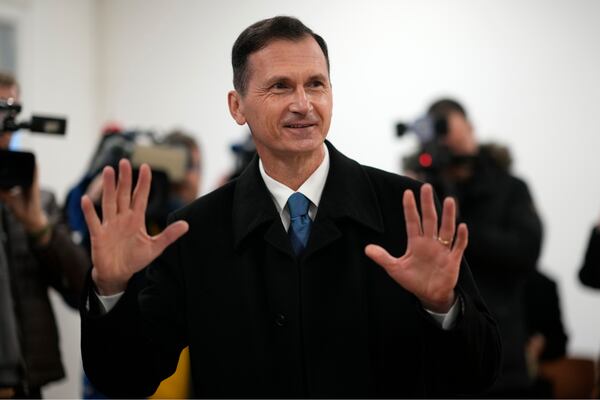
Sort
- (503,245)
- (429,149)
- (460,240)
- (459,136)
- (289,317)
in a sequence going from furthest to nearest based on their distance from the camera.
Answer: (459,136)
(429,149)
(503,245)
(289,317)
(460,240)

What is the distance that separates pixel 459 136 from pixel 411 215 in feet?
5.33

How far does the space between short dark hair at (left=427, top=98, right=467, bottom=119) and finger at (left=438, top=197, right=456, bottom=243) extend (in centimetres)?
163

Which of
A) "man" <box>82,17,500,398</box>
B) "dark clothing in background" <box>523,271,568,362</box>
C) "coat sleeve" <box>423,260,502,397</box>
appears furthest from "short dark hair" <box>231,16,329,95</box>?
"dark clothing in background" <box>523,271,568,362</box>

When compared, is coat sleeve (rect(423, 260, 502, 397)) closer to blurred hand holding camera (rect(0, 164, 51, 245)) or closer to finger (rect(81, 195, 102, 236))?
finger (rect(81, 195, 102, 236))

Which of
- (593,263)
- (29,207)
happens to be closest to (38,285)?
(29,207)

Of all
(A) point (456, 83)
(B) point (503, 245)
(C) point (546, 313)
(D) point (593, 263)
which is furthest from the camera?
(A) point (456, 83)

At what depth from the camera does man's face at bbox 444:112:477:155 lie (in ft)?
9.35

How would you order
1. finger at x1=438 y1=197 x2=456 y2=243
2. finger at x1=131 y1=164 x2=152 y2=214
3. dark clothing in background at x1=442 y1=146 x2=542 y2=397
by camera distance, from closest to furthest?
finger at x1=438 y1=197 x2=456 y2=243 < finger at x1=131 y1=164 x2=152 y2=214 < dark clothing in background at x1=442 y1=146 x2=542 y2=397

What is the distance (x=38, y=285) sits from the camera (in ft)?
7.88

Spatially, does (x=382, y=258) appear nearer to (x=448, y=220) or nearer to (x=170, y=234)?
(x=448, y=220)

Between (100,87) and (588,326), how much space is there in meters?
3.06

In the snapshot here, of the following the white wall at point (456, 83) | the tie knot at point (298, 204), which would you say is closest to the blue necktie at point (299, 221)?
the tie knot at point (298, 204)

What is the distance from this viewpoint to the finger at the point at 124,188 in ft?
4.50

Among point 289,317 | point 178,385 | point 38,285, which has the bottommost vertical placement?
point 178,385
